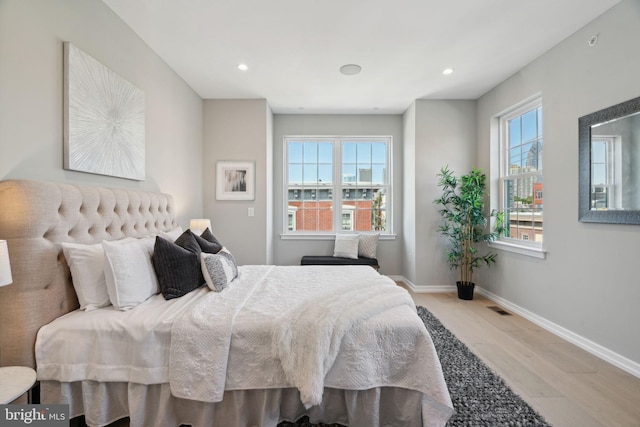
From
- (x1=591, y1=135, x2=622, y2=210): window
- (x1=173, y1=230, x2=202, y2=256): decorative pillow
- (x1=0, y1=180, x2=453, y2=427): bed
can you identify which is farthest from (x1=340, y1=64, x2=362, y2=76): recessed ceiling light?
(x1=0, y1=180, x2=453, y2=427): bed

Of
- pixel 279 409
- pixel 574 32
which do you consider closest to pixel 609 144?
pixel 574 32

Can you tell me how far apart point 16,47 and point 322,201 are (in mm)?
3561

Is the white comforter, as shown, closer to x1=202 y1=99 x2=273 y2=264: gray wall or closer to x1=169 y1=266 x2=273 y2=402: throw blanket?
x1=169 y1=266 x2=273 y2=402: throw blanket

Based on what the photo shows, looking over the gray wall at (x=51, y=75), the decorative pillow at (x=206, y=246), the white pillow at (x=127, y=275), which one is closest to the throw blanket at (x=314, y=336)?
the white pillow at (x=127, y=275)

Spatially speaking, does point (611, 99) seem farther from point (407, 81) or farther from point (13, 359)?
point (13, 359)

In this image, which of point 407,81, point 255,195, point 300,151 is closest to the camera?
point 407,81

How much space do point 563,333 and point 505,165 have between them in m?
2.01

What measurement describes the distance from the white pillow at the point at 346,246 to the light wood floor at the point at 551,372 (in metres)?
1.45

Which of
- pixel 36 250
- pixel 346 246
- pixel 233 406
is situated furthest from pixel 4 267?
pixel 346 246

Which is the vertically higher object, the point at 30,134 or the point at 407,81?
the point at 407,81

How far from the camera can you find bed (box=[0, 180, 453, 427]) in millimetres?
1326

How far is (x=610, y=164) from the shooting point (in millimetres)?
2133

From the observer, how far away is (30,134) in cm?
151

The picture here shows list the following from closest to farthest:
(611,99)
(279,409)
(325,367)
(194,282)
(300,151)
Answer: (325,367) < (279,409) < (194,282) < (611,99) < (300,151)
